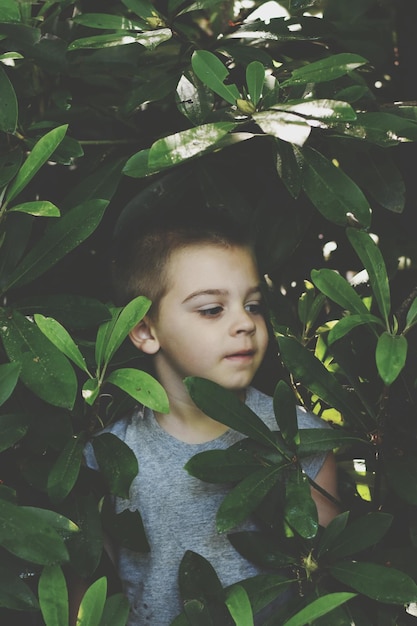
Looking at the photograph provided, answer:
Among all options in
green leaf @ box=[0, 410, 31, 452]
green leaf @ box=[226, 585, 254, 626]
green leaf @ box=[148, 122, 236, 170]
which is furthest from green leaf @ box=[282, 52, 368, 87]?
green leaf @ box=[226, 585, 254, 626]

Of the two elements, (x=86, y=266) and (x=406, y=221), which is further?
(x=86, y=266)

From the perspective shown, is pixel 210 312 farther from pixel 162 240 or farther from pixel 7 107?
pixel 7 107

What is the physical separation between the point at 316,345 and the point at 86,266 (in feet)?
1.64

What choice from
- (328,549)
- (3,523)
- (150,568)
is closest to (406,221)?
(328,549)

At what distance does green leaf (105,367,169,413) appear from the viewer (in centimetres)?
103

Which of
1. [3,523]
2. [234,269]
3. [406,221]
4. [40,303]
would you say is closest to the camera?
[3,523]

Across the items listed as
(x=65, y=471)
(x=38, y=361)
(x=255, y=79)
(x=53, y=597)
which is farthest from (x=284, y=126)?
(x=53, y=597)

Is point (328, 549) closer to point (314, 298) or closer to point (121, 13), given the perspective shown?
point (314, 298)

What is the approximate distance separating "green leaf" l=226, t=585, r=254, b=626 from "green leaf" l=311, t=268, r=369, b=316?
1.35ft

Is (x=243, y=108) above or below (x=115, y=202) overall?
above

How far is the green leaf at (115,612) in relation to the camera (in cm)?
106

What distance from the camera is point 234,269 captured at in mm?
1290

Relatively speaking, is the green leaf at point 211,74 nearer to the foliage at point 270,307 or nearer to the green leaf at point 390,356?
the foliage at point 270,307

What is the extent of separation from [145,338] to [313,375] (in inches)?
13.9
